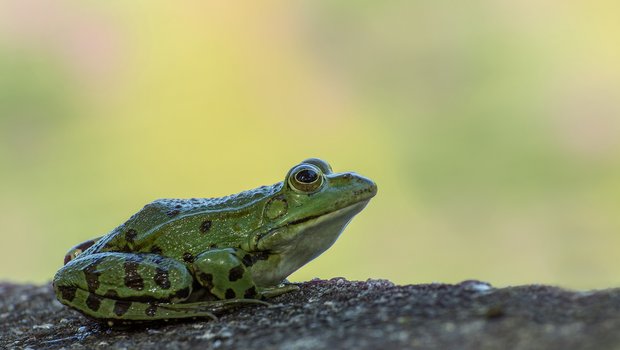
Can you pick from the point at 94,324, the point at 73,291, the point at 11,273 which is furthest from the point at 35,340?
the point at 11,273

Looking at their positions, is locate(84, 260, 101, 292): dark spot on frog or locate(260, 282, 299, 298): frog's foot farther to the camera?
locate(260, 282, 299, 298): frog's foot

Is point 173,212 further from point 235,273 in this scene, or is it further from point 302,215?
point 302,215

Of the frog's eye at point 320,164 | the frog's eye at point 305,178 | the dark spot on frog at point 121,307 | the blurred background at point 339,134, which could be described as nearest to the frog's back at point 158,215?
the frog's eye at point 305,178

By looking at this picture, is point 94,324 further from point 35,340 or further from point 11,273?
point 11,273

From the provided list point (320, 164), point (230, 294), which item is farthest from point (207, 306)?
point (320, 164)

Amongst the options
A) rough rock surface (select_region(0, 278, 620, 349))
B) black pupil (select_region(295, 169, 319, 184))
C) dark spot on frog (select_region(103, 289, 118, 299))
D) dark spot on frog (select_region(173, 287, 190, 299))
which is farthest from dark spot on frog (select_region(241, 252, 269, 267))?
dark spot on frog (select_region(103, 289, 118, 299))

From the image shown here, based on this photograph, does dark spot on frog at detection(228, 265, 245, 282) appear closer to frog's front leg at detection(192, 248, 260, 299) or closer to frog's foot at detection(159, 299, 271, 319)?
frog's front leg at detection(192, 248, 260, 299)

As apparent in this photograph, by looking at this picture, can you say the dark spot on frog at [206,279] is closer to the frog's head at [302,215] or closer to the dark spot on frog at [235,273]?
the dark spot on frog at [235,273]
